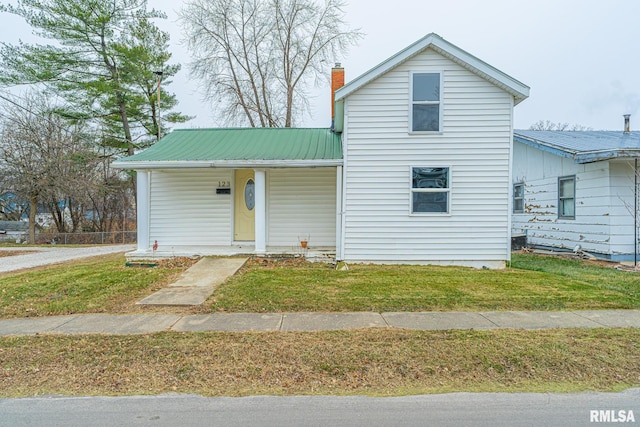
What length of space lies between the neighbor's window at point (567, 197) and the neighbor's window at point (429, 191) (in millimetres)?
4922

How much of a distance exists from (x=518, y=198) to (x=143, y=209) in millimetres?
13487

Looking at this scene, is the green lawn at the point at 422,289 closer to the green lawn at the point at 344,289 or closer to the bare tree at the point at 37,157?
the green lawn at the point at 344,289

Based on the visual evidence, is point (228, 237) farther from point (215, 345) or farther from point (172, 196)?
point (215, 345)

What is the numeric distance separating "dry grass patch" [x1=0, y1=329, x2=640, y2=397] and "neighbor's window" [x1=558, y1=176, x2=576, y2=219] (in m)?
8.13

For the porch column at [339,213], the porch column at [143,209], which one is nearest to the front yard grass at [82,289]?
the porch column at [143,209]

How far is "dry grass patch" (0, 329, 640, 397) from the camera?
3.45m

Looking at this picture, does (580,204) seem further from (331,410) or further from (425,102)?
(331,410)

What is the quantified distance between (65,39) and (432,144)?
20.9 metres

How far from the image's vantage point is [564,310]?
574 cm

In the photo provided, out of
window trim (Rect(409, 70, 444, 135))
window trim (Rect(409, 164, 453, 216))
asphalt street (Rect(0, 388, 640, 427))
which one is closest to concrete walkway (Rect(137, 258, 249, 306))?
asphalt street (Rect(0, 388, 640, 427))

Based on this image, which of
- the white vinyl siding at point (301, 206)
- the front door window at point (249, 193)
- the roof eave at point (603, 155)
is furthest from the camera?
the front door window at point (249, 193)

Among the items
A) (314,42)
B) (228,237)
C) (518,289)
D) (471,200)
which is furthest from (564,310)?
(314,42)

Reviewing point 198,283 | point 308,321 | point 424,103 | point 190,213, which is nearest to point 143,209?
point 190,213

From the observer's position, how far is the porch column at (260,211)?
1009 cm
